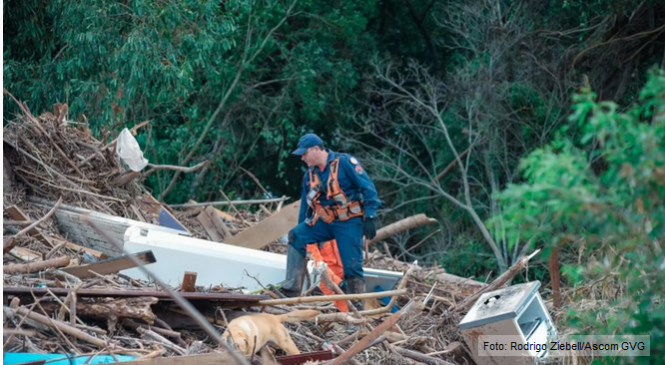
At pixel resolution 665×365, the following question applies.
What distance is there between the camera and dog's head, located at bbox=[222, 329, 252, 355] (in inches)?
211

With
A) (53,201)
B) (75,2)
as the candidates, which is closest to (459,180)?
(75,2)

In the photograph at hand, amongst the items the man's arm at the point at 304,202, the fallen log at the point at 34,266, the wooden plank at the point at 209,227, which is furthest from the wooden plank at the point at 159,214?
the fallen log at the point at 34,266

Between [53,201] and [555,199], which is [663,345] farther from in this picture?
[53,201]

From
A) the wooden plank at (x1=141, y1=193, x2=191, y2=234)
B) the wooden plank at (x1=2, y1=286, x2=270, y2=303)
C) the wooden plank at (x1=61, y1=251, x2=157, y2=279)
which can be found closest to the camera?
the wooden plank at (x1=2, y1=286, x2=270, y2=303)

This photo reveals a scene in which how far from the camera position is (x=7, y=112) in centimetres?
1175

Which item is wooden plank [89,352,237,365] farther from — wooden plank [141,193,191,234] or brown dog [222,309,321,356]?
wooden plank [141,193,191,234]

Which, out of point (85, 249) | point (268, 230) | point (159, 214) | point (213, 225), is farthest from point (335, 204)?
point (159, 214)

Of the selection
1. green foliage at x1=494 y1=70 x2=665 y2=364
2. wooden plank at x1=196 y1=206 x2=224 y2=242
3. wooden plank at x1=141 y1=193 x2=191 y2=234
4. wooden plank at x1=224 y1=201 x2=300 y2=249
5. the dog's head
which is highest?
green foliage at x1=494 y1=70 x2=665 y2=364

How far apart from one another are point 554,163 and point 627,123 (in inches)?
11.7

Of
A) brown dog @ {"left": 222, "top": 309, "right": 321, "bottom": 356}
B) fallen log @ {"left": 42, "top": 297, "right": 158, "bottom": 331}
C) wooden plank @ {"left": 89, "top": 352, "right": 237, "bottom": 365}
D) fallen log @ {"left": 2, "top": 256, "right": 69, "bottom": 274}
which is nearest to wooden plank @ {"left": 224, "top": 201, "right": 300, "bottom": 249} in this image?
fallen log @ {"left": 2, "top": 256, "right": 69, "bottom": 274}

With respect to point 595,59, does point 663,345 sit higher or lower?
higher

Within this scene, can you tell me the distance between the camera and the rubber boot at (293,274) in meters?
7.95

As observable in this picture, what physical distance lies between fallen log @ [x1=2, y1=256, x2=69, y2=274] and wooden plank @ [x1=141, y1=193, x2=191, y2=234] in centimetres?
327

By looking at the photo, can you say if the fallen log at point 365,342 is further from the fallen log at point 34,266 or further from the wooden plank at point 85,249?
the wooden plank at point 85,249
